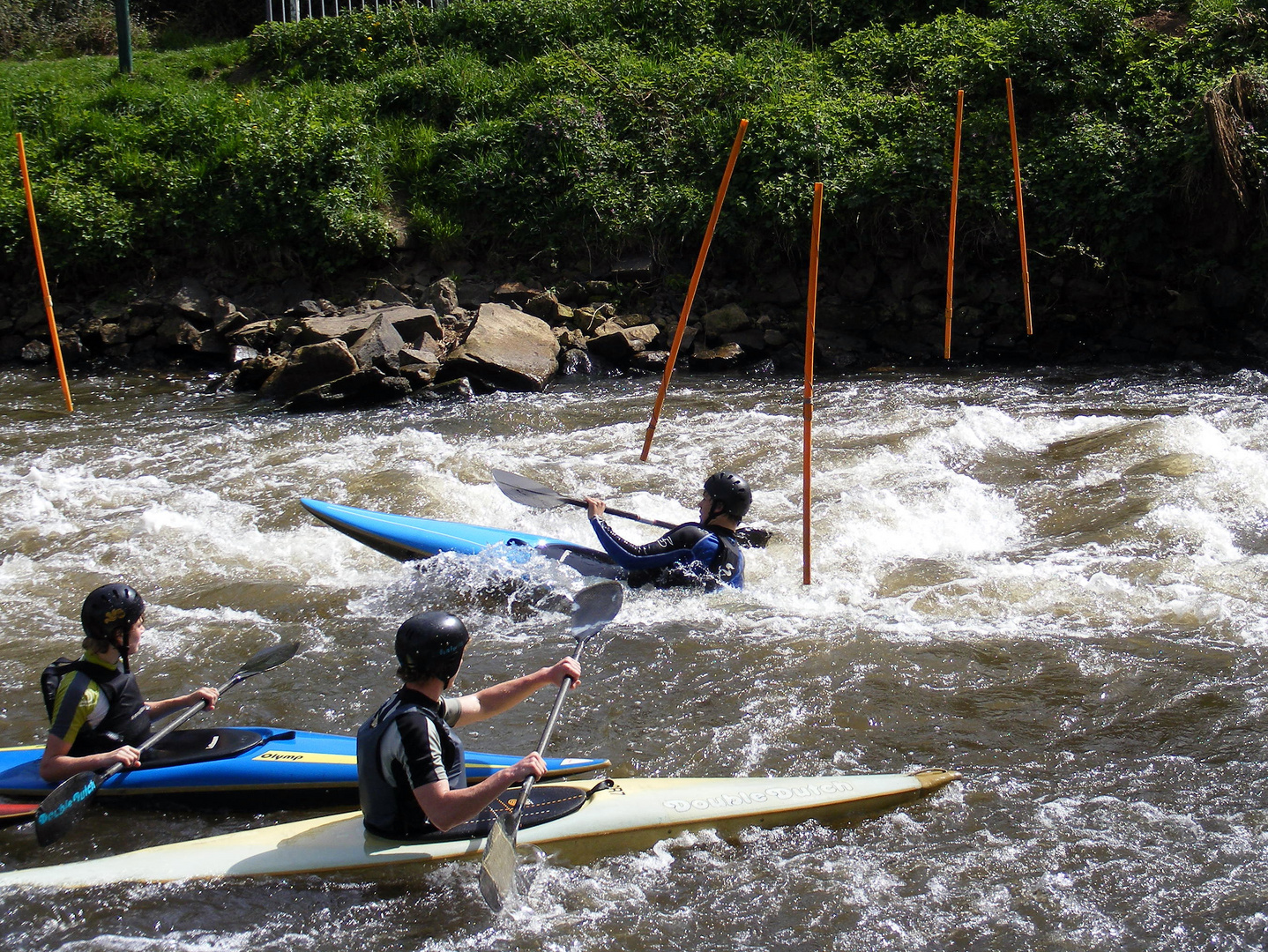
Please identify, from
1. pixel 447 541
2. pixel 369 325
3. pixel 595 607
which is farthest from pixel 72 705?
pixel 369 325

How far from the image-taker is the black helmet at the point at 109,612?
3.41 m

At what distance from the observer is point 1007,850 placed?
10.9 feet

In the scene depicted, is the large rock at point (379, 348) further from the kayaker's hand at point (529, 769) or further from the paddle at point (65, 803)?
the kayaker's hand at point (529, 769)

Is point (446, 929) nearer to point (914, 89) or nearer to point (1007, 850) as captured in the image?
point (1007, 850)

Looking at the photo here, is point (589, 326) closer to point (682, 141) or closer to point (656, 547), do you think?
point (682, 141)

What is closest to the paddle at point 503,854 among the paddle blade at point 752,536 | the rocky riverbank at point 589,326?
the paddle blade at point 752,536

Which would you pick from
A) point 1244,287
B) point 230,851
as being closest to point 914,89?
point 1244,287

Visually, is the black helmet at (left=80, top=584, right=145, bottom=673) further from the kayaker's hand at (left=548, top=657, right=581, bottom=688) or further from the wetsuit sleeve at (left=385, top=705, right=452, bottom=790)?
the kayaker's hand at (left=548, top=657, right=581, bottom=688)

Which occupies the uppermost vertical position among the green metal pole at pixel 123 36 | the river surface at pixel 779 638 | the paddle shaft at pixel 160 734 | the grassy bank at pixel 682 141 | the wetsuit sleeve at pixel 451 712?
the green metal pole at pixel 123 36

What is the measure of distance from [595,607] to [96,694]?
167 centimetres

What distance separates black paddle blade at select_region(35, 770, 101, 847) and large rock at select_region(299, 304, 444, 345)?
7.01m

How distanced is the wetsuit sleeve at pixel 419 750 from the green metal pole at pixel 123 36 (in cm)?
1454

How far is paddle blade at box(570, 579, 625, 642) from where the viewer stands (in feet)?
12.6

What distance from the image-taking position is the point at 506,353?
32.5ft
